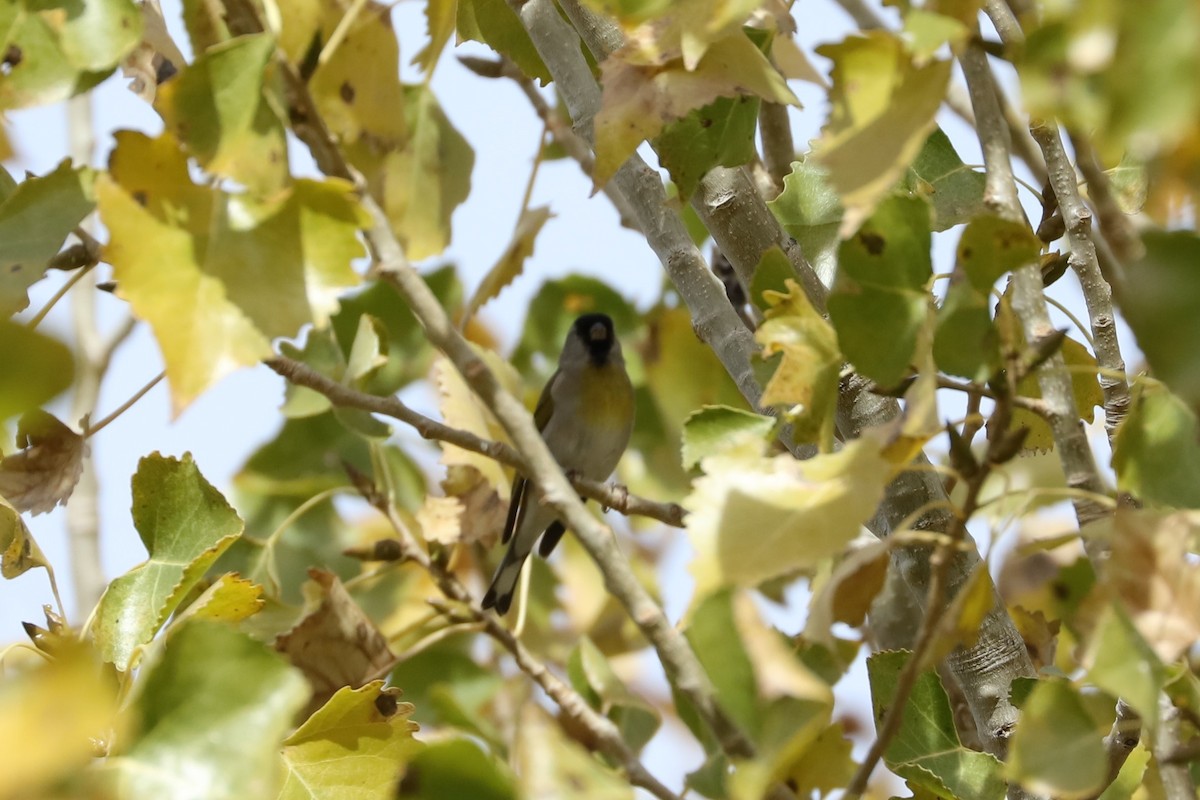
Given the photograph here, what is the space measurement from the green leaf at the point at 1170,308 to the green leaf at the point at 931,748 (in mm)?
747

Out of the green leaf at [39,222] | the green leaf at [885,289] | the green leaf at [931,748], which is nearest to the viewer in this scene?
the green leaf at [885,289]

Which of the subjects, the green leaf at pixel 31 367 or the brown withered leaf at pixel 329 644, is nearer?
the green leaf at pixel 31 367

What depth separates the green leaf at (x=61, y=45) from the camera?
4.49 feet

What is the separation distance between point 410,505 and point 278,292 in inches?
109

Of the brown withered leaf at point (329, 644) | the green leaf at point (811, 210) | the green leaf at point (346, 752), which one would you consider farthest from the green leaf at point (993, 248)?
the brown withered leaf at point (329, 644)

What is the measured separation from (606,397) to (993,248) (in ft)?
12.0

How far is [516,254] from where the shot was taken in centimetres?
295

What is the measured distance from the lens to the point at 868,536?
2.13 m

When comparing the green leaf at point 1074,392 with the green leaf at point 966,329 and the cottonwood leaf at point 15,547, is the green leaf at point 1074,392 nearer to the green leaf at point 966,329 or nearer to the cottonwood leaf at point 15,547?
the green leaf at point 966,329

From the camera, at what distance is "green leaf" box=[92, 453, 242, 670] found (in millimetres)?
1748

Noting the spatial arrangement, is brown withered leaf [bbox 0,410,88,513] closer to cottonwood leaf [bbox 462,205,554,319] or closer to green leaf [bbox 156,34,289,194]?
green leaf [bbox 156,34,289,194]

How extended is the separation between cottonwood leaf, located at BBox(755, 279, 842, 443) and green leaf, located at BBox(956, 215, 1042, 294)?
0.18 meters

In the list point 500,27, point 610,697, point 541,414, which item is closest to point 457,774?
point 610,697

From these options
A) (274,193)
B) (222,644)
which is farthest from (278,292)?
(222,644)
